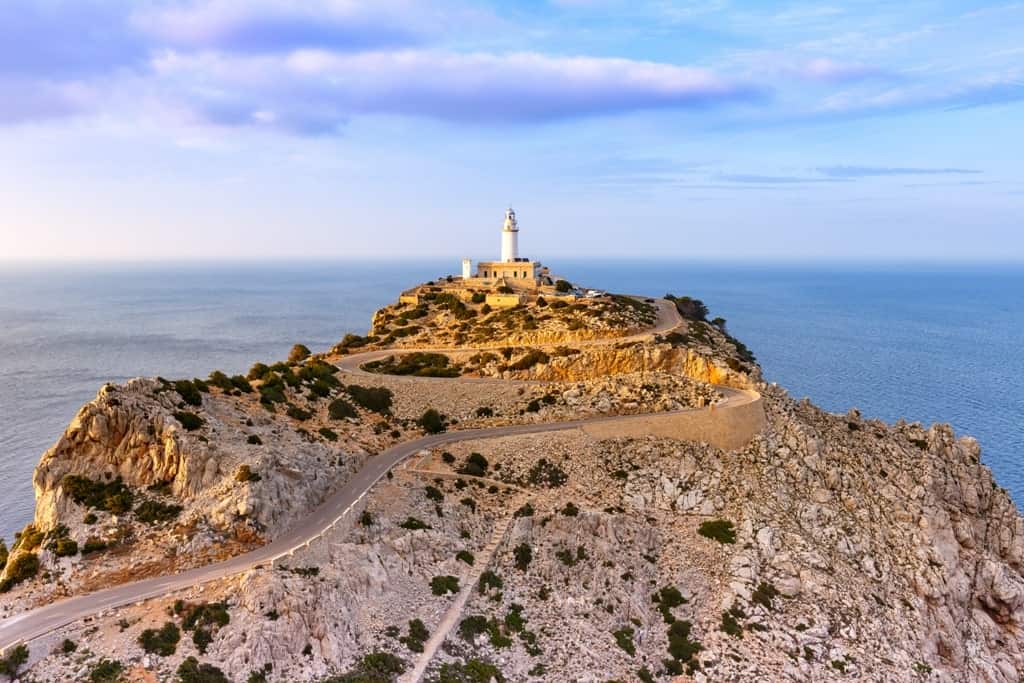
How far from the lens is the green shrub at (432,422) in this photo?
4100cm

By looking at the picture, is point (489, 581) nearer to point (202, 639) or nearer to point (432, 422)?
point (202, 639)

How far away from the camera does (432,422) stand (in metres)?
41.2

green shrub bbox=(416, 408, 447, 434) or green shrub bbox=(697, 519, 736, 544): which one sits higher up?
green shrub bbox=(416, 408, 447, 434)

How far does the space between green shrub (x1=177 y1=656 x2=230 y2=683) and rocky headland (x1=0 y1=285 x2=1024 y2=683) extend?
66 millimetres

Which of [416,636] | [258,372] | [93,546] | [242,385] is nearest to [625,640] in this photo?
[416,636]

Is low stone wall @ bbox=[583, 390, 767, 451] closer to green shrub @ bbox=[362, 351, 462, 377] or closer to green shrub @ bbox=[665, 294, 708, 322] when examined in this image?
green shrub @ bbox=[362, 351, 462, 377]

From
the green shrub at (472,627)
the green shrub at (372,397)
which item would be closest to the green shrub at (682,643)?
the green shrub at (472,627)

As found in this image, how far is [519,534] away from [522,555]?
1.18 meters

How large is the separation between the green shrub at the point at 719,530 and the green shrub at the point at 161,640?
25884 mm

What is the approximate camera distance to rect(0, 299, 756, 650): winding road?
20.9 metres

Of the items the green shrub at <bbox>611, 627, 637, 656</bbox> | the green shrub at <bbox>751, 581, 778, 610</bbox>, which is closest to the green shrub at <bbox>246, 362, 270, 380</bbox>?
the green shrub at <bbox>611, 627, 637, 656</bbox>

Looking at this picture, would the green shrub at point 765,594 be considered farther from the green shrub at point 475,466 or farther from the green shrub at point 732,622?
the green shrub at point 475,466

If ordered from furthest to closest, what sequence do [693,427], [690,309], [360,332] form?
[360,332] < [690,309] < [693,427]

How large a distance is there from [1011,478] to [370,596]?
5881 cm
